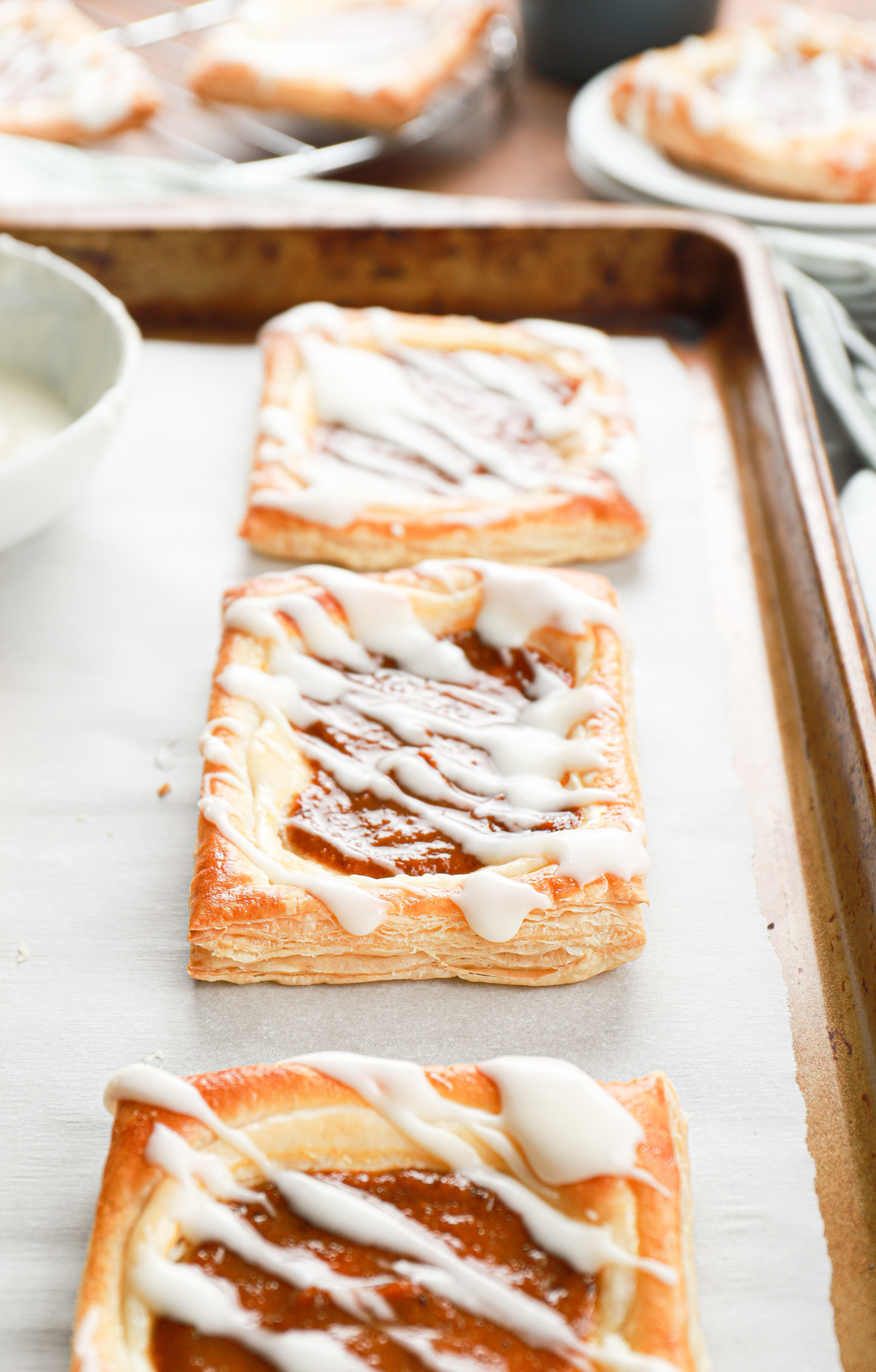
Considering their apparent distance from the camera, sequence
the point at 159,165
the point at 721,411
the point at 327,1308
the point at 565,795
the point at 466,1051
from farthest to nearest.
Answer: the point at 159,165
the point at 721,411
the point at 565,795
the point at 466,1051
the point at 327,1308

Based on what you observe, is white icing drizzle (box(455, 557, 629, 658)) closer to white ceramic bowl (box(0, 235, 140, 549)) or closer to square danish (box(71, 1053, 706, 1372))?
white ceramic bowl (box(0, 235, 140, 549))

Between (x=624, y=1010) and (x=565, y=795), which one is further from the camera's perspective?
(x=565, y=795)

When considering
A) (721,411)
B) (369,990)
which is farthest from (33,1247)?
(721,411)

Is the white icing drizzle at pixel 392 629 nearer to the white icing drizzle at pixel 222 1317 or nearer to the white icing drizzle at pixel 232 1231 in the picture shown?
the white icing drizzle at pixel 232 1231

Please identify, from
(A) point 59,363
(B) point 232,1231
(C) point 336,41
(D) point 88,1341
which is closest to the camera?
(D) point 88,1341

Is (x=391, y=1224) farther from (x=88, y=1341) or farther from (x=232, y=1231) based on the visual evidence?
(x=88, y=1341)

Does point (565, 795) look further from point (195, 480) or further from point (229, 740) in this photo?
A: point (195, 480)

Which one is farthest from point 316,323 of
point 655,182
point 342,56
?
point 342,56
